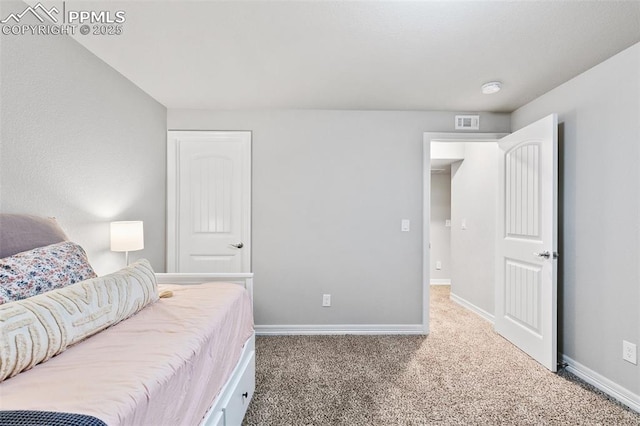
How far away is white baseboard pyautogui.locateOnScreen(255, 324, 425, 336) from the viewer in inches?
119

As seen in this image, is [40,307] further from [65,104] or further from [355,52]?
[355,52]

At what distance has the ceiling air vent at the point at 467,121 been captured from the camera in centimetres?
309

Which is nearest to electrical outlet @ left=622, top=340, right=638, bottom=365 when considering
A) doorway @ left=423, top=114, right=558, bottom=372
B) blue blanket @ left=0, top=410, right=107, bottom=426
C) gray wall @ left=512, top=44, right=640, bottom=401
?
gray wall @ left=512, top=44, right=640, bottom=401

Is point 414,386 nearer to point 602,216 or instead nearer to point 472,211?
point 602,216

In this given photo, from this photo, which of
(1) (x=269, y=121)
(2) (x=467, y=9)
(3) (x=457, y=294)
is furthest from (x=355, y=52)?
(3) (x=457, y=294)

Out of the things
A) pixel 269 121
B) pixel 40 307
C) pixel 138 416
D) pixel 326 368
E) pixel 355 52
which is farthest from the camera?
pixel 269 121

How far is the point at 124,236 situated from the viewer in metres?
2.12

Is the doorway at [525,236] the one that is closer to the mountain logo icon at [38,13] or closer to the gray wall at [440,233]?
the gray wall at [440,233]

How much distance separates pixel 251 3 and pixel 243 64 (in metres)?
0.64

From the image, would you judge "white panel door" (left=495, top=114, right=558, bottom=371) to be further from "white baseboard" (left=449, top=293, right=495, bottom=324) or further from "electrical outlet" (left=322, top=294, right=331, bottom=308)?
"electrical outlet" (left=322, top=294, right=331, bottom=308)

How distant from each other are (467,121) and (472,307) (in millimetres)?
2307

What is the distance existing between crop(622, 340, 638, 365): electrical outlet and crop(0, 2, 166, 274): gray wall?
363cm

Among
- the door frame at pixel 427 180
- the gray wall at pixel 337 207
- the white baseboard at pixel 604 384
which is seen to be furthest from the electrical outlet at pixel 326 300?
the white baseboard at pixel 604 384

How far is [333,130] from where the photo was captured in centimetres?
308
